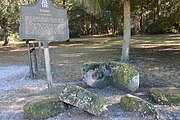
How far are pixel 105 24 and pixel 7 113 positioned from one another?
87.9ft

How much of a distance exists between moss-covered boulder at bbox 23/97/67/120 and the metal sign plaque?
1550 millimetres

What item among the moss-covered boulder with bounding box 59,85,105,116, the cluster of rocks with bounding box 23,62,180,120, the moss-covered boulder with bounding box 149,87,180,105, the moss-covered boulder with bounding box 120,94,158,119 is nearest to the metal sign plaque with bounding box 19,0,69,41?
the cluster of rocks with bounding box 23,62,180,120

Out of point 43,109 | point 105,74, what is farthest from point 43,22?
point 43,109

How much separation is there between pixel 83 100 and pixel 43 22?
6.79 feet

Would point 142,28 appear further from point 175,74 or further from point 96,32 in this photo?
point 175,74

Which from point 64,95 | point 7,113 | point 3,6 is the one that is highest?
point 3,6

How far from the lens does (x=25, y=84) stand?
650 centimetres

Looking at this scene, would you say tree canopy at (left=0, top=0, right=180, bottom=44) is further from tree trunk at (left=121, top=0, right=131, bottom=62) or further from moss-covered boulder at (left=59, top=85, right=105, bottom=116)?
moss-covered boulder at (left=59, top=85, right=105, bottom=116)

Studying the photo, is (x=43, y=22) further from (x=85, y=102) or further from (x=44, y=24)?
(x=85, y=102)

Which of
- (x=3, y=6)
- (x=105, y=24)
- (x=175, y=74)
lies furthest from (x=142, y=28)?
(x=175, y=74)

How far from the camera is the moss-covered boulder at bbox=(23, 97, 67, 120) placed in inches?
156

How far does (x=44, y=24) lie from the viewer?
16.9ft

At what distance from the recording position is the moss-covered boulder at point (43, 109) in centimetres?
397

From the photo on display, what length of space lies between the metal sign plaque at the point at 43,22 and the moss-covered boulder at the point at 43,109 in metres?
1.55
